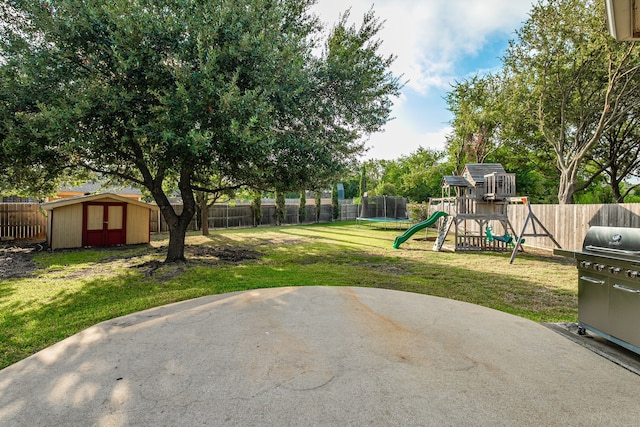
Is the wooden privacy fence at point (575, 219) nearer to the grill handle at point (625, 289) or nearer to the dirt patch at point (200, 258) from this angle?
→ the grill handle at point (625, 289)

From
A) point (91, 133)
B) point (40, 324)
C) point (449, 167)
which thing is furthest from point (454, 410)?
point (449, 167)

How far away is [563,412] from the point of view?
1.96 m

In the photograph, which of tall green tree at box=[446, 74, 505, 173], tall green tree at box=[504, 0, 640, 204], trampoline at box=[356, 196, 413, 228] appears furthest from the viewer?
trampoline at box=[356, 196, 413, 228]

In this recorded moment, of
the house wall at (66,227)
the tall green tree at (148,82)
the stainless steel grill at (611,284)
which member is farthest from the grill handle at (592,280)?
the house wall at (66,227)

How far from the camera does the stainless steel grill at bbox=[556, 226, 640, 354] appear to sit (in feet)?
8.45

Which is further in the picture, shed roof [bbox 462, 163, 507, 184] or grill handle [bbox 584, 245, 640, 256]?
shed roof [bbox 462, 163, 507, 184]

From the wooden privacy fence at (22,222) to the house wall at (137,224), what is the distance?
12.8 feet

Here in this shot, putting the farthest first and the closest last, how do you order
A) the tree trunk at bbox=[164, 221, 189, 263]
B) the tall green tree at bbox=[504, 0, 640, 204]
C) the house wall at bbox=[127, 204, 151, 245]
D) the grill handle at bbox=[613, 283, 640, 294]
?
the house wall at bbox=[127, 204, 151, 245], the tall green tree at bbox=[504, 0, 640, 204], the tree trunk at bbox=[164, 221, 189, 263], the grill handle at bbox=[613, 283, 640, 294]

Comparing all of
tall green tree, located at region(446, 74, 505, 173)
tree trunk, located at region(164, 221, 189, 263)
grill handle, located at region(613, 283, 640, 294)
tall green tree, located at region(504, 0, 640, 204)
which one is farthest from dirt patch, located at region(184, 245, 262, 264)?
tall green tree, located at region(446, 74, 505, 173)

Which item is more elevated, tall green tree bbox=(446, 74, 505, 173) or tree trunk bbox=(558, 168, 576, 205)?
tall green tree bbox=(446, 74, 505, 173)

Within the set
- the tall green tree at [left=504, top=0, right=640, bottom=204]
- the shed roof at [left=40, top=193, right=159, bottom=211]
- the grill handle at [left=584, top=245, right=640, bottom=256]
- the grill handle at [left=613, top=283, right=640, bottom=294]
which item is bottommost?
the grill handle at [left=613, top=283, right=640, bottom=294]

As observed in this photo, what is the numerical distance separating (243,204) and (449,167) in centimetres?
1510

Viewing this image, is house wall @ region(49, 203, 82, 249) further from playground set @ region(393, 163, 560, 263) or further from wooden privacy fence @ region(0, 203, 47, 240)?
playground set @ region(393, 163, 560, 263)

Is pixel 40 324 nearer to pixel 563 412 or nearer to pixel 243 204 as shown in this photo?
pixel 563 412
